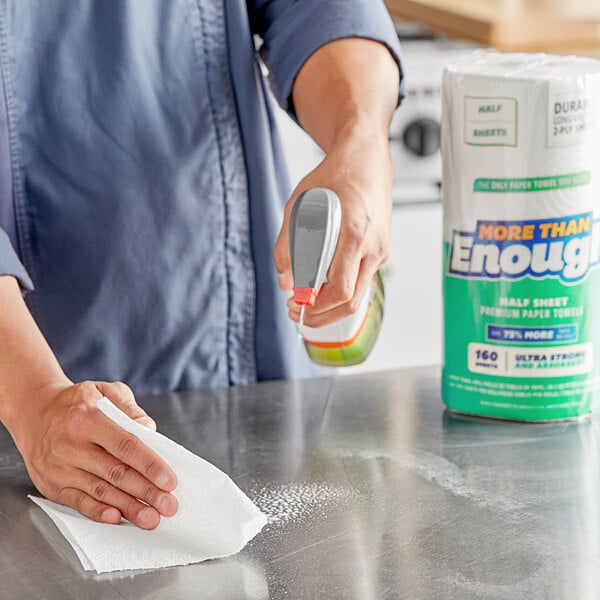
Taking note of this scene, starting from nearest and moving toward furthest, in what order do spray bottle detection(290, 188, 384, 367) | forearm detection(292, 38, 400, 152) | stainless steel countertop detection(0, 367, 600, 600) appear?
stainless steel countertop detection(0, 367, 600, 600) < spray bottle detection(290, 188, 384, 367) < forearm detection(292, 38, 400, 152)

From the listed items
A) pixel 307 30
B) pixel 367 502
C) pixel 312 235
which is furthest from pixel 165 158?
pixel 367 502

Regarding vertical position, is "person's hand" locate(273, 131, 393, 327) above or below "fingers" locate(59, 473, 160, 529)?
above

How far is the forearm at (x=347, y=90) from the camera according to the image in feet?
2.76

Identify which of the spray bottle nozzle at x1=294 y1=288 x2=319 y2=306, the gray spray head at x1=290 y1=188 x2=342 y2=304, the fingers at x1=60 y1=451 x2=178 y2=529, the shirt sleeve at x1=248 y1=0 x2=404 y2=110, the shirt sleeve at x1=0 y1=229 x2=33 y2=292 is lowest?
the fingers at x1=60 y1=451 x2=178 y2=529

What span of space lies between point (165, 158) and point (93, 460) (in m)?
0.33

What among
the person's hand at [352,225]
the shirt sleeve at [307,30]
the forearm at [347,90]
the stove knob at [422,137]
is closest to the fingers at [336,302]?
the person's hand at [352,225]

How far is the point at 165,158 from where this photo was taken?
93cm

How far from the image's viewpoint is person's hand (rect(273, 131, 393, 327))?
0.74m

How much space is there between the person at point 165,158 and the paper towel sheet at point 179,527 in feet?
0.79

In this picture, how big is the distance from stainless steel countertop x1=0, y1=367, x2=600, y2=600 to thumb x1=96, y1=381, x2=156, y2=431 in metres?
0.08

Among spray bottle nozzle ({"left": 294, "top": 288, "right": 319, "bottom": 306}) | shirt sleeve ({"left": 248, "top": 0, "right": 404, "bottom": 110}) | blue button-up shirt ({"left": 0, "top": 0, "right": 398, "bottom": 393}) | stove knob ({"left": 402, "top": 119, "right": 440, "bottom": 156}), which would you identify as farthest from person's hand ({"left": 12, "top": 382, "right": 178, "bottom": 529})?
stove knob ({"left": 402, "top": 119, "right": 440, "bottom": 156})

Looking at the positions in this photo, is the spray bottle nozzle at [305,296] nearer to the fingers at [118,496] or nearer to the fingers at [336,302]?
the fingers at [336,302]

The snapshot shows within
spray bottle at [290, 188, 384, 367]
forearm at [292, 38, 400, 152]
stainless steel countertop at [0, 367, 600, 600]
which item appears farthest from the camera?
forearm at [292, 38, 400, 152]

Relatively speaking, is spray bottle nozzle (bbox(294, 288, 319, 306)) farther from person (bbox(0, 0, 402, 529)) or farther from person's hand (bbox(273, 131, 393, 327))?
person (bbox(0, 0, 402, 529))
